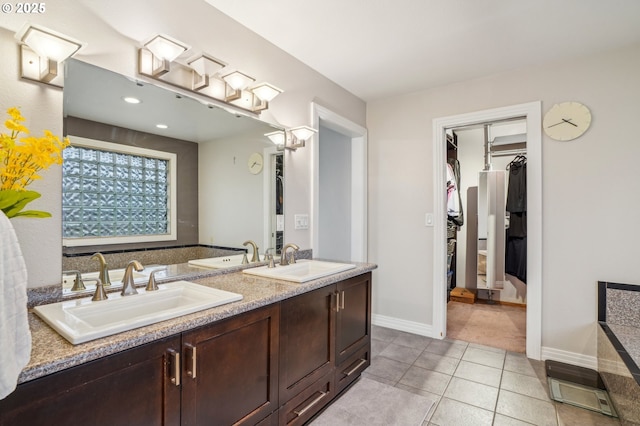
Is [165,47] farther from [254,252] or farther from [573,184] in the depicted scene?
[573,184]

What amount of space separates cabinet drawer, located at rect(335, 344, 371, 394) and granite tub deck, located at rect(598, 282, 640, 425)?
146cm

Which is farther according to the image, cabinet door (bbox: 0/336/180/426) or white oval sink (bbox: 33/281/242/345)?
white oval sink (bbox: 33/281/242/345)

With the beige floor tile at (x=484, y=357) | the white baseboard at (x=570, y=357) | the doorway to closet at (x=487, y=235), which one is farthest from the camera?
the doorway to closet at (x=487, y=235)

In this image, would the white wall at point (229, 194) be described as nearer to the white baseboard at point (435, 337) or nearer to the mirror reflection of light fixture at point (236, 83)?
the mirror reflection of light fixture at point (236, 83)

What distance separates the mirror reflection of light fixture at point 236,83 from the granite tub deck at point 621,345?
103 inches

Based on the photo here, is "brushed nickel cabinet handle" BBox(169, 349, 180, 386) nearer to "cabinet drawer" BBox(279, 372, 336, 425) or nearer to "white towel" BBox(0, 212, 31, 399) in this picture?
"white towel" BBox(0, 212, 31, 399)

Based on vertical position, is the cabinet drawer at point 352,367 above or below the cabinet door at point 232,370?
below

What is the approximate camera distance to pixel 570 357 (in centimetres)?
256

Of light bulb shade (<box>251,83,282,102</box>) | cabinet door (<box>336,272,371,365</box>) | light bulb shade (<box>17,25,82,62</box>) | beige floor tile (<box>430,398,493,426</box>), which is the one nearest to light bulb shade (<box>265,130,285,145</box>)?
light bulb shade (<box>251,83,282,102</box>)

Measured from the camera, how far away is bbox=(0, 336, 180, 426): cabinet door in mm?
850

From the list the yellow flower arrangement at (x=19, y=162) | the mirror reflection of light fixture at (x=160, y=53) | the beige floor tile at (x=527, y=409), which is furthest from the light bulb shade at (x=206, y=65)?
the beige floor tile at (x=527, y=409)

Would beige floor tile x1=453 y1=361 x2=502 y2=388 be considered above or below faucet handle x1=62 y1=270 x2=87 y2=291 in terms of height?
below

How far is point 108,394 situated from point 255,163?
64.6 inches

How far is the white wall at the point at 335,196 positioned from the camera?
3.63 meters
